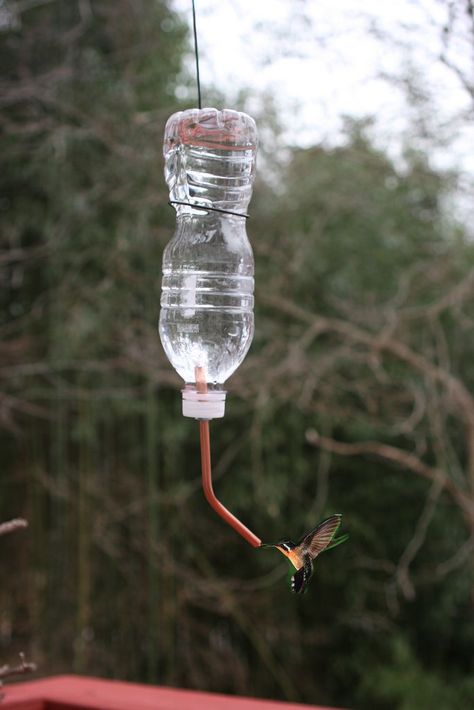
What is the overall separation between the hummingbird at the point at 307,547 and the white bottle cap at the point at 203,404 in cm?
10

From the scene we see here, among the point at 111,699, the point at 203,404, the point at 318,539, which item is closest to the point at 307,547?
the point at 318,539

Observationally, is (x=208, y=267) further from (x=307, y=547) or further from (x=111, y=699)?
(x=111, y=699)

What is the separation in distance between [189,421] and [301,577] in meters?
2.88

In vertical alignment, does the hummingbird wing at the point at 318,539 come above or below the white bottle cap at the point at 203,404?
below

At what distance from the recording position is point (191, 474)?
362cm

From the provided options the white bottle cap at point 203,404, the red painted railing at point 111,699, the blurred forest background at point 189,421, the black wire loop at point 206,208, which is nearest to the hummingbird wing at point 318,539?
the white bottle cap at point 203,404

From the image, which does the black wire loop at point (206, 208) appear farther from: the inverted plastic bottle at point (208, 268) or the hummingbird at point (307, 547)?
the hummingbird at point (307, 547)

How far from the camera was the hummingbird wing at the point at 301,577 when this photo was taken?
589 mm

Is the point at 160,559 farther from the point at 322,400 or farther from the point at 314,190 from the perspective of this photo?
the point at 314,190

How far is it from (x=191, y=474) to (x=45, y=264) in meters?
1.04

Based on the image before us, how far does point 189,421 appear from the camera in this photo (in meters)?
3.46

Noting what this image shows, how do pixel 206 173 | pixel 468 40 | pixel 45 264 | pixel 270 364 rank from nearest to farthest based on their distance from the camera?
pixel 206 173 → pixel 468 40 → pixel 270 364 → pixel 45 264

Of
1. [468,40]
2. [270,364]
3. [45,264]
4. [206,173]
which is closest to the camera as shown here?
[206,173]

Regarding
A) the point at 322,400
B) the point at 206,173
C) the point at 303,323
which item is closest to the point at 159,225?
the point at 303,323
